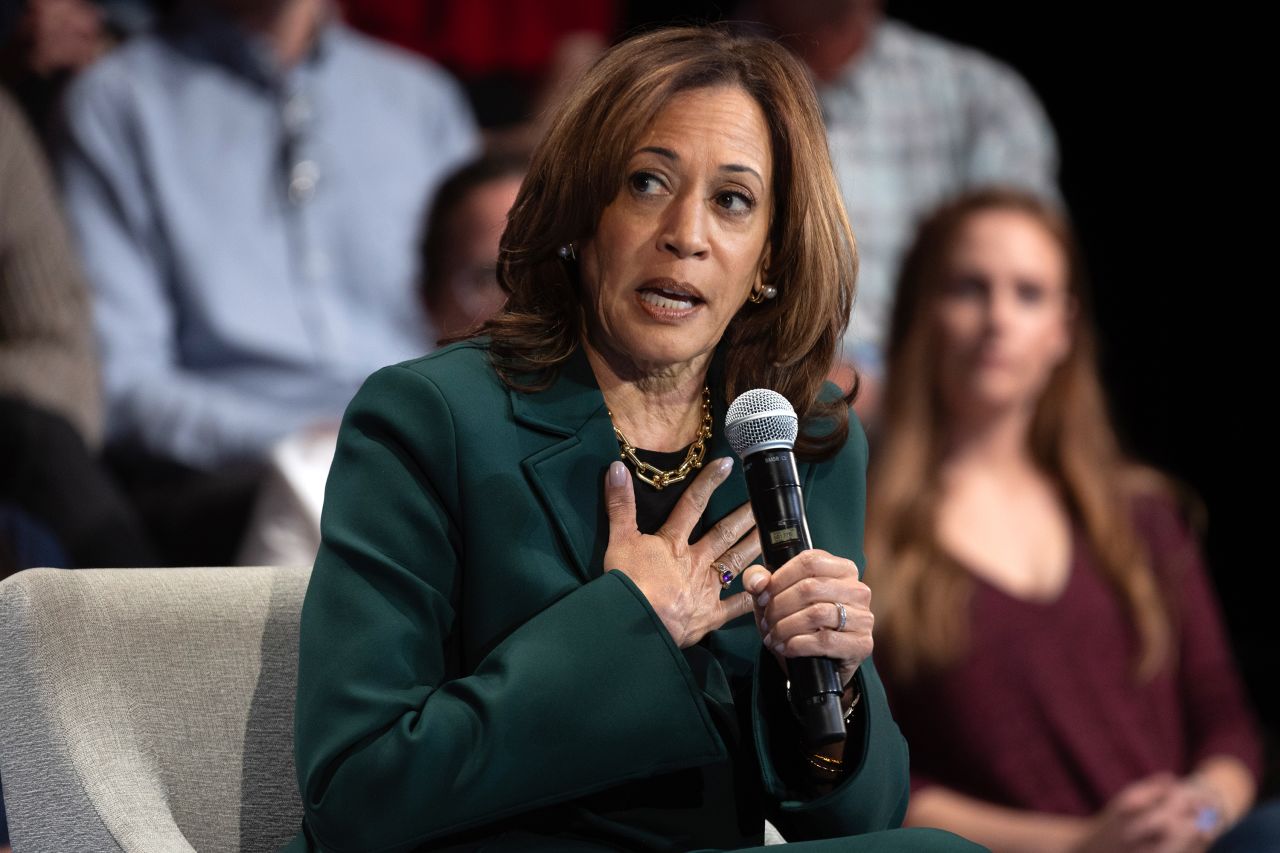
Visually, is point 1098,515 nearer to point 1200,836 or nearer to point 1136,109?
point 1200,836

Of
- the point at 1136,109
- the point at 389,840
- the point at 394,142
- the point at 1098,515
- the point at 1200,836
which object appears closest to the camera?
the point at 389,840

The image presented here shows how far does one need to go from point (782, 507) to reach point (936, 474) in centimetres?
162

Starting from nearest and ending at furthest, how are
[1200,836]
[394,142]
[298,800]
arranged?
[298,800]
[1200,836]
[394,142]

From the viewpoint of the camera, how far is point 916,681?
2.65 meters

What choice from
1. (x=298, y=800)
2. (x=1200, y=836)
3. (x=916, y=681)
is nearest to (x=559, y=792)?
(x=298, y=800)

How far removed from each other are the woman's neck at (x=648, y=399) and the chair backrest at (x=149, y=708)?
15.7 inches

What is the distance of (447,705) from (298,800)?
39 centimetres

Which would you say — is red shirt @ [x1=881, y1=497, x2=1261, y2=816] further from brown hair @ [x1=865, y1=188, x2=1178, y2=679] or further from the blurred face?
the blurred face

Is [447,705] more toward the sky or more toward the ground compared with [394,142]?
more toward the sky

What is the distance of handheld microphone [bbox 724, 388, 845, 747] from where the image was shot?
128cm

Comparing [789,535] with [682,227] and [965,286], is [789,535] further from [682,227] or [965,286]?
[965,286]

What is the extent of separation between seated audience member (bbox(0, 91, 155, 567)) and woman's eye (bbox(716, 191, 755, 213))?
5.25 ft

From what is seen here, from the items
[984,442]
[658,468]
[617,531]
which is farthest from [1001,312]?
[617,531]

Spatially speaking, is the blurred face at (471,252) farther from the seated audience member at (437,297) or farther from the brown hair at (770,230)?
the brown hair at (770,230)
